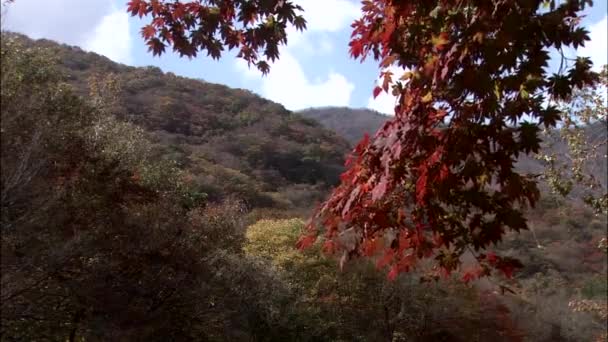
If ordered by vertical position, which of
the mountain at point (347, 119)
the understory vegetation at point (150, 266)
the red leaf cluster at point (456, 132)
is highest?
the mountain at point (347, 119)

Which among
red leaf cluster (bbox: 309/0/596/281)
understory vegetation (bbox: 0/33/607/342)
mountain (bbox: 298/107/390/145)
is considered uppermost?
mountain (bbox: 298/107/390/145)

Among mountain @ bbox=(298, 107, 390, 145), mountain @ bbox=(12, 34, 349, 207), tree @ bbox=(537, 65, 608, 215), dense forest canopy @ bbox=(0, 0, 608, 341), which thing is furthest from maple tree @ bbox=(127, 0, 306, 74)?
mountain @ bbox=(298, 107, 390, 145)

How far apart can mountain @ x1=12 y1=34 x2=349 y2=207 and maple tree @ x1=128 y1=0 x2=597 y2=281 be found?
3017 centimetres

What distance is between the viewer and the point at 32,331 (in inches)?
276

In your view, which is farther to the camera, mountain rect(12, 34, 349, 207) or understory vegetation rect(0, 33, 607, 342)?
mountain rect(12, 34, 349, 207)

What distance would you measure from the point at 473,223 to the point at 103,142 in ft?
20.9

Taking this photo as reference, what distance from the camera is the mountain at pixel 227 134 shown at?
40.1m

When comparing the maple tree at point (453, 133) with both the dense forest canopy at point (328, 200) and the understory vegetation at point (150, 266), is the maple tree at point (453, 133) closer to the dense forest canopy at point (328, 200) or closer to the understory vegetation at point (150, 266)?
the dense forest canopy at point (328, 200)

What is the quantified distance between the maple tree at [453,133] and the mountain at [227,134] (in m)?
30.2

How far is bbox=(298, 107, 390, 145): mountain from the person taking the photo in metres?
88.4

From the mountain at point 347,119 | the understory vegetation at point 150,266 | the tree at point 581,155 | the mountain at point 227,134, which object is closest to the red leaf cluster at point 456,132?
the understory vegetation at point 150,266

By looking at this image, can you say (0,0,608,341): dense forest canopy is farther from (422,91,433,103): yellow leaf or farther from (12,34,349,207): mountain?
(12,34,349,207): mountain

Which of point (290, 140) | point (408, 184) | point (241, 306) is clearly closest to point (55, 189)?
point (408, 184)

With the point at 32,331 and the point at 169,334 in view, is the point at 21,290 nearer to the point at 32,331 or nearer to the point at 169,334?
the point at 32,331
